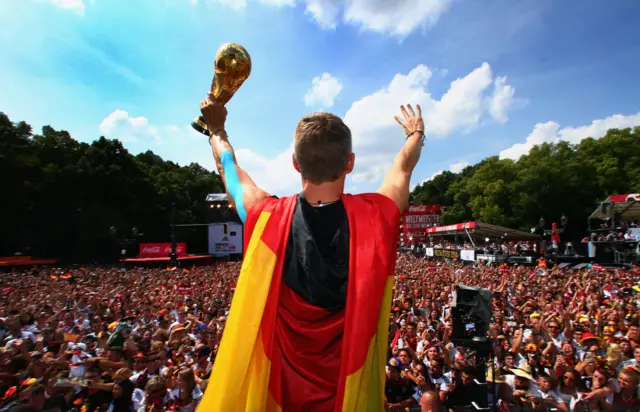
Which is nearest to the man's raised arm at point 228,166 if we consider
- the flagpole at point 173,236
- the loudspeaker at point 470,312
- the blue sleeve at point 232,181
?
the blue sleeve at point 232,181

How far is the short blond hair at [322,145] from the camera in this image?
5.28ft

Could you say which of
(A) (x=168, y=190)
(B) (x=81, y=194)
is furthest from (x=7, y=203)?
(A) (x=168, y=190)

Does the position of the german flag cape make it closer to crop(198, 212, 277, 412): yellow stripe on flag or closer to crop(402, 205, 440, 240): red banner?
crop(198, 212, 277, 412): yellow stripe on flag

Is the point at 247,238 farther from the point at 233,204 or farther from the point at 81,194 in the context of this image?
the point at 81,194

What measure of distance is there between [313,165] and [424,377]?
536cm

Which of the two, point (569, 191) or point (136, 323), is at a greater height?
point (569, 191)

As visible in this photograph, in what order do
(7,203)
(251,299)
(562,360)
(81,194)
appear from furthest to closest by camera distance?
(81,194), (7,203), (562,360), (251,299)

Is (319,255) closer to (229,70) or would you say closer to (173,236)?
(229,70)

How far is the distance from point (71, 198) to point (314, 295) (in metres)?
47.9

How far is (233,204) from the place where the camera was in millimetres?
1967

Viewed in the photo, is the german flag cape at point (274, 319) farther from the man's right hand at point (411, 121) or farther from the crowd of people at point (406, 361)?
the crowd of people at point (406, 361)

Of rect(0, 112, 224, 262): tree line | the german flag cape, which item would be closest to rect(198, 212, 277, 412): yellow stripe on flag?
the german flag cape

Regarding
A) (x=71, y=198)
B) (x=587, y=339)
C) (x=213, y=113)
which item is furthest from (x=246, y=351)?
(x=71, y=198)

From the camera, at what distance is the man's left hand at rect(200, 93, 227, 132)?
87.2 inches
